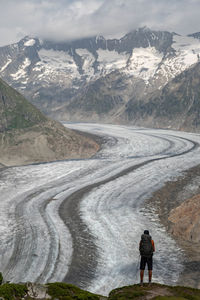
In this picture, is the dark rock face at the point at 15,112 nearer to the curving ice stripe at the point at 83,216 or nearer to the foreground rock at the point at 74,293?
the curving ice stripe at the point at 83,216

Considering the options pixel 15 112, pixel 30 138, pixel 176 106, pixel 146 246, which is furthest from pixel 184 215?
pixel 176 106

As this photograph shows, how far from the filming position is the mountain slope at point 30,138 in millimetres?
66750

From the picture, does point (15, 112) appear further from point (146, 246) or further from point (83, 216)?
point (146, 246)

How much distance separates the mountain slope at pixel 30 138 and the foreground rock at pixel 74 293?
52.3m

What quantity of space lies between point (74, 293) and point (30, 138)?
197 feet

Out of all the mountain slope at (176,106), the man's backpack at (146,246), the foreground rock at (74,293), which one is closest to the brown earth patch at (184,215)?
the man's backpack at (146,246)

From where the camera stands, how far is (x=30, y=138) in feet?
233

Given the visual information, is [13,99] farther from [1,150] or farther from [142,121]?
[142,121]

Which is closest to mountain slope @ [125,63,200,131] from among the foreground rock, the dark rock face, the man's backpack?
the dark rock face

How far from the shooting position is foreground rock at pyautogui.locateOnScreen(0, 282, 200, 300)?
38.1 feet

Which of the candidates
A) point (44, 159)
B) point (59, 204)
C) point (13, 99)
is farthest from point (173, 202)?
point (13, 99)

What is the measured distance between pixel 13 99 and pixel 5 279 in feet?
219

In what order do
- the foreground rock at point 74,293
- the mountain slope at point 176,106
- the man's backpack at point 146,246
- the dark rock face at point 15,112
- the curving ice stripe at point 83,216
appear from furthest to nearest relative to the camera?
the mountain slope at point 176,106
the dark rock face at point 15,112
the curving ice stripe at point 83,216
the man's backpack at point 146,246
the foreground rock at point 74,293

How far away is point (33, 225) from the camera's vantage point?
2553 centimetres
